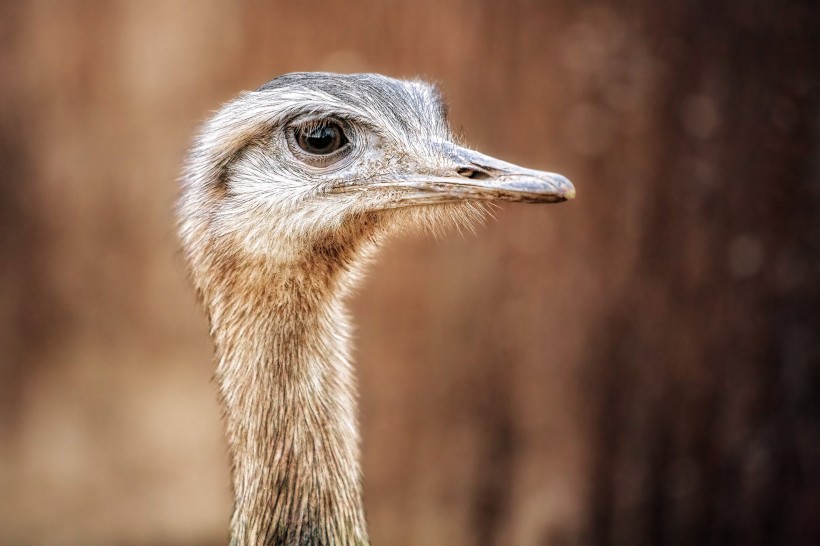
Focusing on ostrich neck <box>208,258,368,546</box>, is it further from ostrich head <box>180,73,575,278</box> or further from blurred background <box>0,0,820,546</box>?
blurred background <box>0,0,820,546</box>

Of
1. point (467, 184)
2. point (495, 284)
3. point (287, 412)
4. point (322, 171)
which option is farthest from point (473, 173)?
Result: point (495, 284)

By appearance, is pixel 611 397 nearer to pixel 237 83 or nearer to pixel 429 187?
pixel 237 83

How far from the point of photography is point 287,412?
2.01 meters

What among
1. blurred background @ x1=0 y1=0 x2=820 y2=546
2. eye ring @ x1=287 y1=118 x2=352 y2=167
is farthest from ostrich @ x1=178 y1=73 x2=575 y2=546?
blurred background @ x1=0 y1=0 x2=820 y2=546

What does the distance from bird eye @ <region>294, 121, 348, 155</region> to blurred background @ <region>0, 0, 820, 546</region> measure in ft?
7.12

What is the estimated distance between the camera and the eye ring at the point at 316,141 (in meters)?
2.12

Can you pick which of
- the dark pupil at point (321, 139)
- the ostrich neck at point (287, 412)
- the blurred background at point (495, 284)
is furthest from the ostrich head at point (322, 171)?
the blurred background at point (495, 284)

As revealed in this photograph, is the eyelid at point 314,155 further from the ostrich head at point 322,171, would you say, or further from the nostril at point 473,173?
the nostril at point 473,173

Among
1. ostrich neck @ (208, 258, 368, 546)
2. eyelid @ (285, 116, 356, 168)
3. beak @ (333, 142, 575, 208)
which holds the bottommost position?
ostrich neck @ (208, 258, 368, 546)

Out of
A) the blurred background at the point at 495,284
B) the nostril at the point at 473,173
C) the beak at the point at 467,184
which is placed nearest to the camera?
the beak at the point at 467,184

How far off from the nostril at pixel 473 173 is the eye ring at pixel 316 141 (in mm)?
277

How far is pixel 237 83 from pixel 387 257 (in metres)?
1.06

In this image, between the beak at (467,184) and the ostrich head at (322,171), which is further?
the ostrich head at (322,171)

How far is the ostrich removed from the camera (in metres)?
2.00
